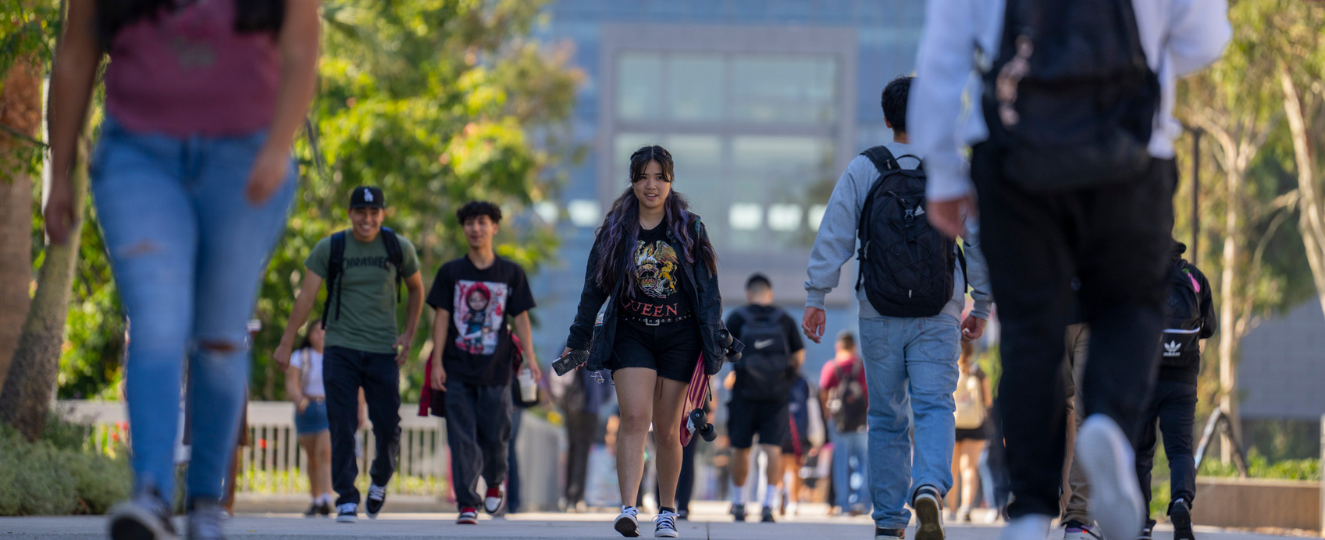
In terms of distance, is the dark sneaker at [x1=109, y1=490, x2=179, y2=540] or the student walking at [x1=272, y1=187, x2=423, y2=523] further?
the student walking at [x1=272, y1=187, x2=423, y2=523]

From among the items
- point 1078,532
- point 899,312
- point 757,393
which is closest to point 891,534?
point 1078,532

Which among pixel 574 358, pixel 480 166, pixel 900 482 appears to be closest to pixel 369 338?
pixel 574 358

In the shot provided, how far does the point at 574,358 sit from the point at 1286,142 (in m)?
24.4

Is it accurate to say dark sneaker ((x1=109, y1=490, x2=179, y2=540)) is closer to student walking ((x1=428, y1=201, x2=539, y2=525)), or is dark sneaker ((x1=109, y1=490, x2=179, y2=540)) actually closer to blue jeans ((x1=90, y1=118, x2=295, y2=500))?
blue jeans ((x1=90, y1=118, x2=295, y2=500))

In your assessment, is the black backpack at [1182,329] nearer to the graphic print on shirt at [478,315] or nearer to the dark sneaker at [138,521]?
the graphic print on shirt at [478,315]

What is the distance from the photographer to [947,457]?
20.4ft

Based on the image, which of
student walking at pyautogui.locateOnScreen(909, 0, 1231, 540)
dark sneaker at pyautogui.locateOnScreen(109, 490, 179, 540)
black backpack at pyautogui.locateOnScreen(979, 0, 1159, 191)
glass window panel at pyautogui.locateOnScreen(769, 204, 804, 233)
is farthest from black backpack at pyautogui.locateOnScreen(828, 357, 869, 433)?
glass window panel at pyautogui.locateOnScreen(769, 204, 804, 233)

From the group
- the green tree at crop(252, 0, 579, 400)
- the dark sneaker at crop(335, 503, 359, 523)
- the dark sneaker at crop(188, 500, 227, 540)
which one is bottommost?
the dark sneaker at crop(335, 503, 359, 523)

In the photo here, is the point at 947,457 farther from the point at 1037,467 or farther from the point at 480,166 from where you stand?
the point at 480,166

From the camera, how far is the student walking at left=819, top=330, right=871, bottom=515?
607 inches

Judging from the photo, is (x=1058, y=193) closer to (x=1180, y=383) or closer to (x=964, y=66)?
(x=964, y=66)

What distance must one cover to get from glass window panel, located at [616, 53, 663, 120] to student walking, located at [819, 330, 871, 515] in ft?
75.2

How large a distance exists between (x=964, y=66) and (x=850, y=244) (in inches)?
119

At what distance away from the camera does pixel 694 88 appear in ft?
128
